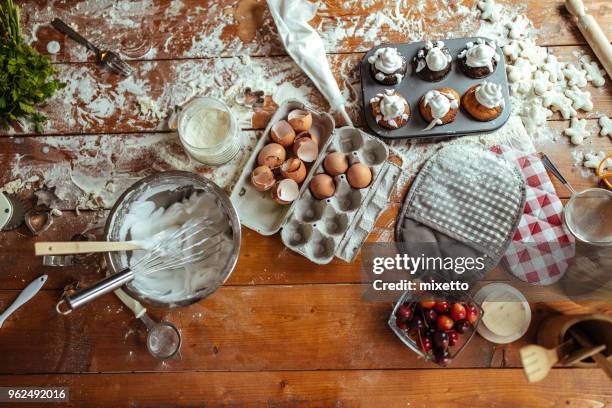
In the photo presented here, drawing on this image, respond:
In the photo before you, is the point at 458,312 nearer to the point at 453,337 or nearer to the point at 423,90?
the point at 453,337

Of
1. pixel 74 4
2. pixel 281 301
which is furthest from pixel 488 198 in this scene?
pixel 74 4

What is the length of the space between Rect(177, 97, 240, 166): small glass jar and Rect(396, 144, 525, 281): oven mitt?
47 cm

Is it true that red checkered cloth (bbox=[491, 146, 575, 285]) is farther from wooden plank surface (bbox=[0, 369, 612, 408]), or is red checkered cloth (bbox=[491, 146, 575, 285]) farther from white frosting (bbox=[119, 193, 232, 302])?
white frosting (bbox=[119, 193, 232, 302])

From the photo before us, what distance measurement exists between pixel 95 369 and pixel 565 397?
1.15 meters

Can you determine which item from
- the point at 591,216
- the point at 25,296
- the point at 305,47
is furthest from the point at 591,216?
the point at 25,296

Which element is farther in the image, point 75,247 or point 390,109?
point 390,109

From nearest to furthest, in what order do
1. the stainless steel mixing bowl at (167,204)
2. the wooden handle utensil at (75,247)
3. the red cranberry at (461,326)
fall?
the wooden handle utensil at (75,247) < the stainless steel mixing bowl at (167,204) < the red cranberry at (461,326)

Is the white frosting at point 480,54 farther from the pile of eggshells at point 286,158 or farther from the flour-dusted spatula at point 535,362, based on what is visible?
the flour-dusted spatula at point 535,362

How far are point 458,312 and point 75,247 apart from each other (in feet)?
2.79

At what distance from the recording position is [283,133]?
1181mm

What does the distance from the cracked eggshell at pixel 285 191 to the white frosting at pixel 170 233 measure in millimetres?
137

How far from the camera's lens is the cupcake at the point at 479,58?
1188mm

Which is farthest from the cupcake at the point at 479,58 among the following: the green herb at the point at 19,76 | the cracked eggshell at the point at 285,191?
the green herb at the point at 19,76

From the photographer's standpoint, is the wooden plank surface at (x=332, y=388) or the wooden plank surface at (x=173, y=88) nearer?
the wooden plank surface at (x=332, y=388)
